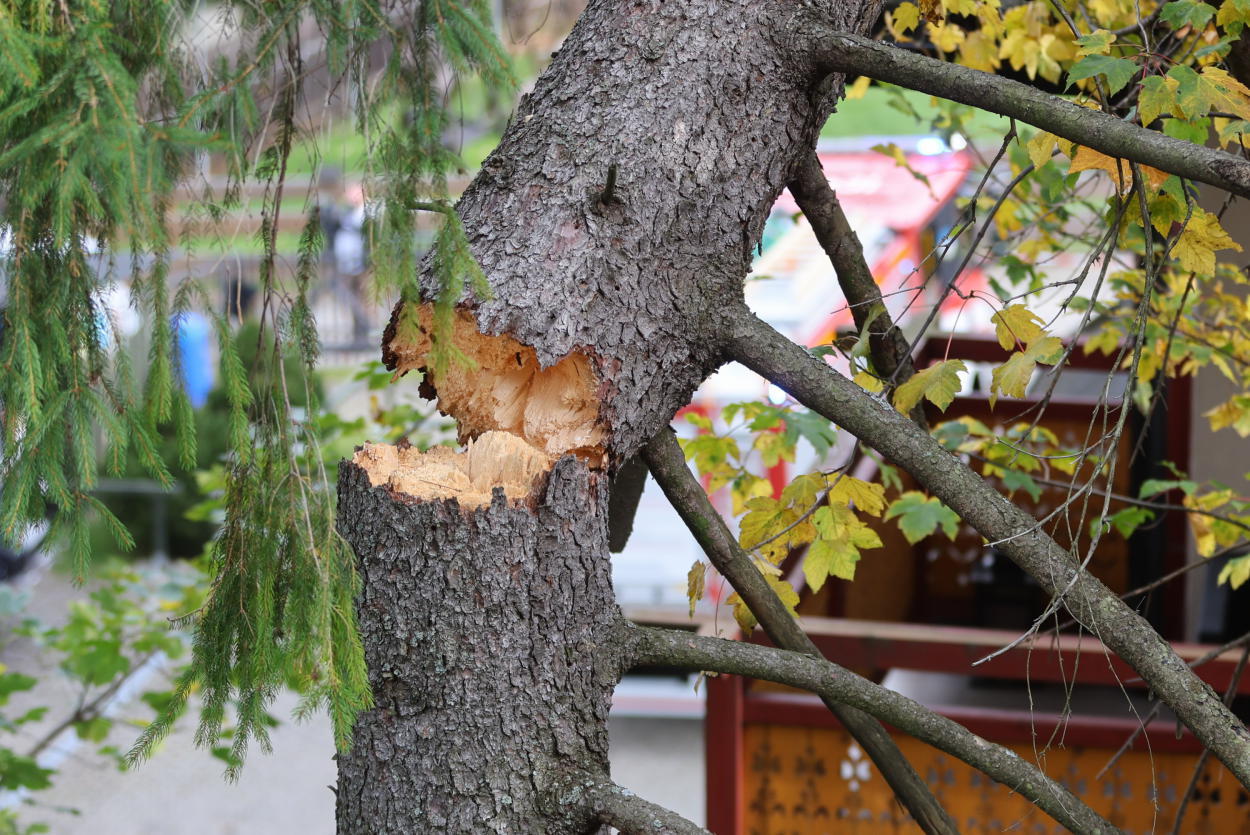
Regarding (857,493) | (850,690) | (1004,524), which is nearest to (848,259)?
(857,493)

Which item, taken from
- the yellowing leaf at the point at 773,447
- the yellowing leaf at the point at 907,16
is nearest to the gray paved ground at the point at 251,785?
the yellowing leaf at the point at 773,447

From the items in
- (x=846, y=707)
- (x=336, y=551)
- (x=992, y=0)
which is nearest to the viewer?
(x=336, y=551)

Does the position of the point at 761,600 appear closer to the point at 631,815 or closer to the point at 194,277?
the point at 631,815

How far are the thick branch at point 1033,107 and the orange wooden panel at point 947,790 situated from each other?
189cm

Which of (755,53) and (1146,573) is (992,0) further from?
(1146,573)

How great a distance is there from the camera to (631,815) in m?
1.72

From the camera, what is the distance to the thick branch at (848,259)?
2350 millimetres

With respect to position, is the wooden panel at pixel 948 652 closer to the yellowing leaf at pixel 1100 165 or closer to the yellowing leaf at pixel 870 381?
the yellowing leaf at pixel 870 381

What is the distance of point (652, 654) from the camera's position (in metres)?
1.87

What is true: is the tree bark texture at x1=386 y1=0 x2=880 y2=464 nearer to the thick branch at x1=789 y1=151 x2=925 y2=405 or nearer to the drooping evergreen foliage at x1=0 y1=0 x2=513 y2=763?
the drooping evergreen foliage at x1=0 y1=0 x2=513 y2=763

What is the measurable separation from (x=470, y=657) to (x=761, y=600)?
657mm

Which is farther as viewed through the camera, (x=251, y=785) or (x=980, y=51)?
(x=251, y=785)

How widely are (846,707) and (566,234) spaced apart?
1.01m

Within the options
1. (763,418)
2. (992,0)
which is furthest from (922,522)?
(992,0)
